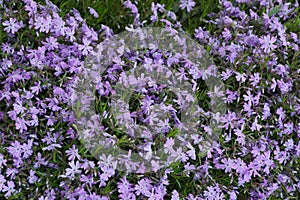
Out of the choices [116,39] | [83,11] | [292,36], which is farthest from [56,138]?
[292,36]

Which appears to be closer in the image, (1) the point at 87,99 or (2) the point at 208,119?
(1) the point at 87,99

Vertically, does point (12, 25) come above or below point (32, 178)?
above

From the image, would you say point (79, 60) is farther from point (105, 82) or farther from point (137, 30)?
point (137, 30)

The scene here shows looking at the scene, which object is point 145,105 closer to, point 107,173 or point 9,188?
point 107,173

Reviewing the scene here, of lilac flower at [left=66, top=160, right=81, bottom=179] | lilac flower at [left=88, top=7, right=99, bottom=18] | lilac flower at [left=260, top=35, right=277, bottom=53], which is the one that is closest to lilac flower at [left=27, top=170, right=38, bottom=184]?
lilac flower at [left=66, top=160, right=81, bottom=179]

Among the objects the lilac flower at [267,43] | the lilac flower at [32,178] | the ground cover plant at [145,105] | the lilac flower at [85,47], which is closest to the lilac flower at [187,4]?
the ground cover plant at [145,105]

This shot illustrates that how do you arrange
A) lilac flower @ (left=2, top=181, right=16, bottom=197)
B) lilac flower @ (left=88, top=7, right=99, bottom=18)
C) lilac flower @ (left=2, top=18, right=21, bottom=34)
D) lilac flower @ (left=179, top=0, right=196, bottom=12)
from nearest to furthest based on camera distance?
lilac flower @ (left=2, top=181, right=16, bottom=197) → lilac flower @ (left=2, top=18, right=21, bottom=34) → lilac flower @ (left=88, top=7, right=99, bottom=18) → lilac flower @ (left=179, top=0, right=196, bottom=12)

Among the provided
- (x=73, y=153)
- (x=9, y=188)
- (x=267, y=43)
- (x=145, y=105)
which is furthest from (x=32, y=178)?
(x=267, y=43)

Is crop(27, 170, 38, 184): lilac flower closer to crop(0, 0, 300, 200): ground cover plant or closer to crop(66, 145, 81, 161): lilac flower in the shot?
crop(0, 0, 300, 200): ground cover plant
